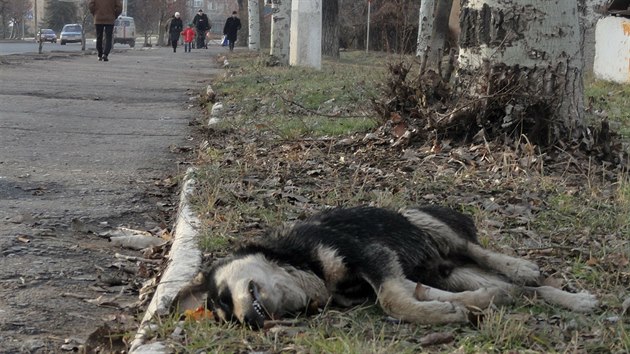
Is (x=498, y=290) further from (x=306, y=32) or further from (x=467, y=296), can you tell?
(x=306, y=32)

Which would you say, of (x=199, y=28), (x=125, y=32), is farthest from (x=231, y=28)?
(x=125, y=32)

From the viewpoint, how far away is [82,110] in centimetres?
1246

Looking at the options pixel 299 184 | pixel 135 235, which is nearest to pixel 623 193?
pixel 299 184

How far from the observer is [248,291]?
→ 3.55 m

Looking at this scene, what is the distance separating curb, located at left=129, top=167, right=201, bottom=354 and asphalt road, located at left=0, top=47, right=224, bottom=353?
257 millimetres

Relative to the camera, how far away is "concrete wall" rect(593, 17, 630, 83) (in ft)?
49.1

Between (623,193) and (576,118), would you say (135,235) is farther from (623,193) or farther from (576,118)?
(576,118)

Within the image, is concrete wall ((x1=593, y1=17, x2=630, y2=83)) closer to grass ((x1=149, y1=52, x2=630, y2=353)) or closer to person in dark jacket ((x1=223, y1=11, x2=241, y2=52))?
grass ((x1=149, y1=52, x2=630, y2=353))

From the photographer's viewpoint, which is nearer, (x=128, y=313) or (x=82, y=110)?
(x=128, y=313)

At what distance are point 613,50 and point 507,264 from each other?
12.2 meters

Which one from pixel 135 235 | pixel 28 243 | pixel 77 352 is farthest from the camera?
pixel 135 235

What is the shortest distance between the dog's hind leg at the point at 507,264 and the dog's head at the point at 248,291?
3.41 feet

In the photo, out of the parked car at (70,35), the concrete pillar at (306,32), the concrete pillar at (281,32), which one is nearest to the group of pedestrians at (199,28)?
the parked car at (70,35)

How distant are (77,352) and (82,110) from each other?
9.08 meters
